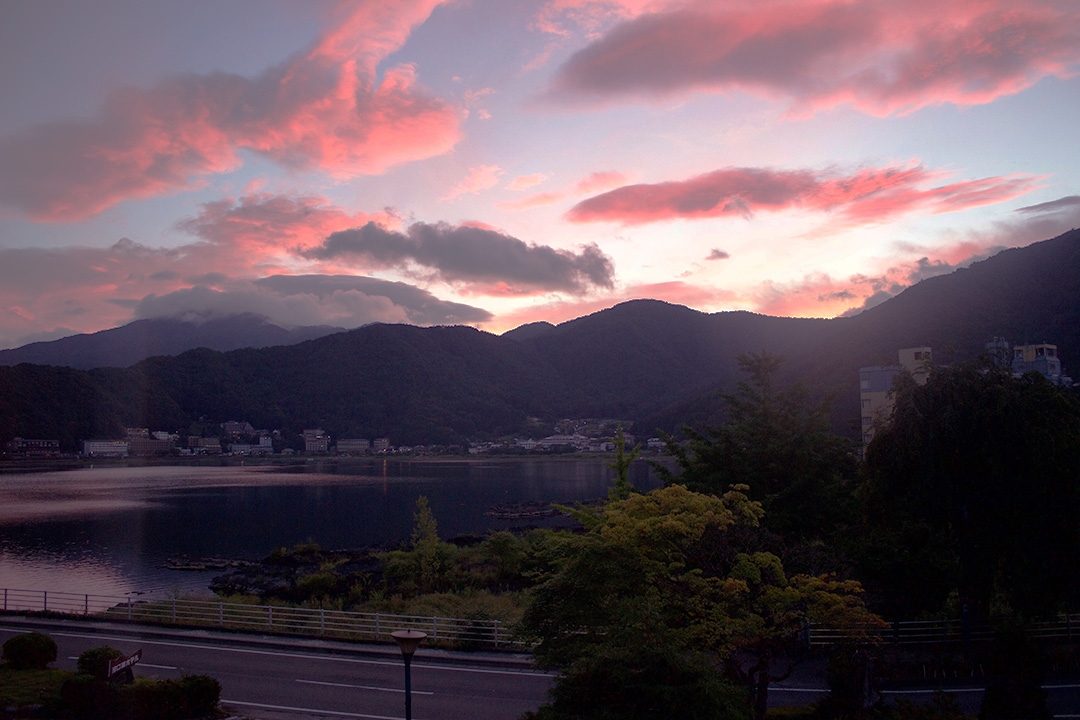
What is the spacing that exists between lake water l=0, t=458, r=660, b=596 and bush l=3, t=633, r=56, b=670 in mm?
22932

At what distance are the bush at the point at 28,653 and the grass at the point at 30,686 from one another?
0.58 feet

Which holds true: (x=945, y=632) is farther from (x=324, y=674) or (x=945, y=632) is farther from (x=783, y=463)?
(x=324, y=674)

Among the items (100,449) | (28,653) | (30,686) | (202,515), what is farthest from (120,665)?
(100,449)

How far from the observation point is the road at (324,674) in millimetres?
11680

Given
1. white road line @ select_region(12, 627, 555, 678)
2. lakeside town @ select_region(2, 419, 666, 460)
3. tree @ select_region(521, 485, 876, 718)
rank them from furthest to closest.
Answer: lakeside town @ select_region(2, 419, 666, 460), white road line @ select_region(12, 627, 555, 678), tree @ select_region(521, 485, 876, 718)

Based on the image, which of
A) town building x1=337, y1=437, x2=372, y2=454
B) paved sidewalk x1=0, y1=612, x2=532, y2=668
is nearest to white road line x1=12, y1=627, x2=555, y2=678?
paved sidewalk x1=0, y1=612, x2=532, y2=668

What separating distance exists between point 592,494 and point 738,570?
237 feet

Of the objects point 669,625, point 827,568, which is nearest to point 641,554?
point 669,625

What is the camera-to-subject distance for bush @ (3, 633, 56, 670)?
12.6m

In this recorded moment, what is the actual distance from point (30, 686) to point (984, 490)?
62.5ft

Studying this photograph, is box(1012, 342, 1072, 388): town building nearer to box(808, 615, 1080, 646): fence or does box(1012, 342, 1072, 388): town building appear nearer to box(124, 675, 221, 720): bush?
box(808, 615, 1080, 646): fence

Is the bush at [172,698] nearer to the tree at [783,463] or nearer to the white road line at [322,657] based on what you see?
the white road line at [322,657]

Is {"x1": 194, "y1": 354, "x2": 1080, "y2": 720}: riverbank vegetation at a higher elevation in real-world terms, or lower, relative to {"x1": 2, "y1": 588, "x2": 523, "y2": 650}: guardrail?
higher

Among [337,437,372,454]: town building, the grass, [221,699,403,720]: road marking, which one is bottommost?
[337,437,372,454]: town building
